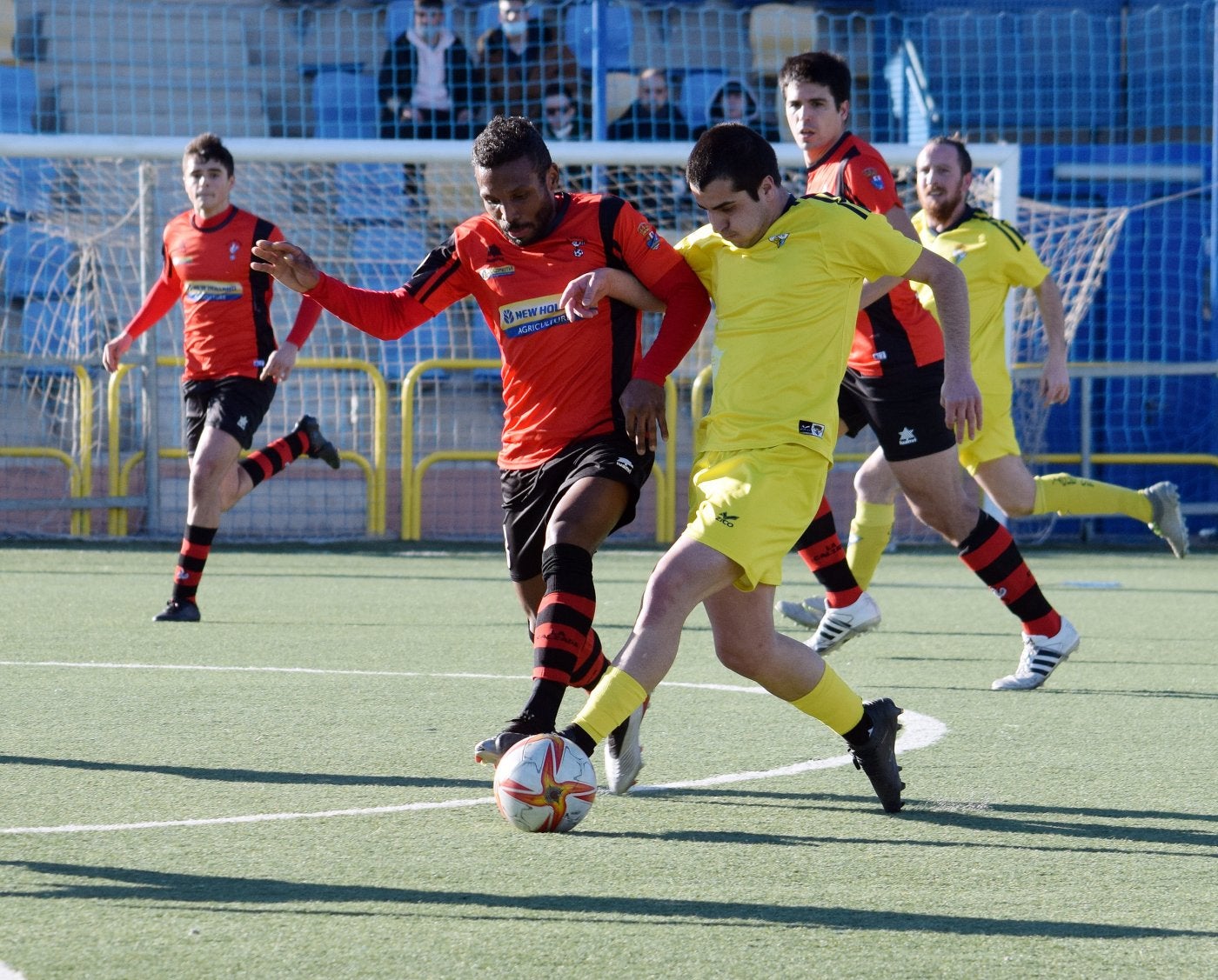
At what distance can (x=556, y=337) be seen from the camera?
4.39 m

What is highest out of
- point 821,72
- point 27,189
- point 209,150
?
point 27,189

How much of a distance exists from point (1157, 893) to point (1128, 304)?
12.1m

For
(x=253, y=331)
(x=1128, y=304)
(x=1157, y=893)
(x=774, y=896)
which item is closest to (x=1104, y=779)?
(x=1157, y=893)

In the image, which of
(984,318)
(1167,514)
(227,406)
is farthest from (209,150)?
(1167,514)

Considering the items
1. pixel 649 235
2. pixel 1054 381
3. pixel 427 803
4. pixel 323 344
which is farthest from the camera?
pixel 323 344

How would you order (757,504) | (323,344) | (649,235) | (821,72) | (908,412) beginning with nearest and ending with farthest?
(757,504) → (649,235) → (821,72) → (908,412) → (323,344)

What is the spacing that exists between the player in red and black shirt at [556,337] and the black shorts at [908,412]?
5.77 ft

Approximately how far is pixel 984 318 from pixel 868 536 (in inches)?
39.7

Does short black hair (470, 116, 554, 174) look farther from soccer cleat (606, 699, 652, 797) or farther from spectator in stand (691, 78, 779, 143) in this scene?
spectator in stand (691, 78, 779, 143)

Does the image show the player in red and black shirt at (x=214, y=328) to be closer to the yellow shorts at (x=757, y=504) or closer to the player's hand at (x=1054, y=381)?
the player's hand at (x=1054, y=381)

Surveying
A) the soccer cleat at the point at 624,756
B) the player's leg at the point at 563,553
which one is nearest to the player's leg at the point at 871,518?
the player's leg at the point at 563,553

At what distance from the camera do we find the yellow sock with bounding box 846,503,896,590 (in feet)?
23.1

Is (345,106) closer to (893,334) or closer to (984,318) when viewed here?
(984,318)

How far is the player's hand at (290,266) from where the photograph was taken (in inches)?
164
